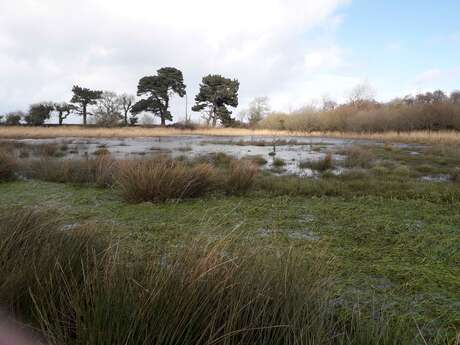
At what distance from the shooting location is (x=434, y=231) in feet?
12.8

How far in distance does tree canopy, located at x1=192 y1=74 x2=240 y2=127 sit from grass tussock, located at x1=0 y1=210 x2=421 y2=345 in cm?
4652

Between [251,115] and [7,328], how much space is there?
5780 cm

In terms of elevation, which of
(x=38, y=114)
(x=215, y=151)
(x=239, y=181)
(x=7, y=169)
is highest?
(x=38, y=114)

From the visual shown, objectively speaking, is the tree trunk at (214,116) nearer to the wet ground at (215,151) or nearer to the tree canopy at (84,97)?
the tree canopy at (84,97)

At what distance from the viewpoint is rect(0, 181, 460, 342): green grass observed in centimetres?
239

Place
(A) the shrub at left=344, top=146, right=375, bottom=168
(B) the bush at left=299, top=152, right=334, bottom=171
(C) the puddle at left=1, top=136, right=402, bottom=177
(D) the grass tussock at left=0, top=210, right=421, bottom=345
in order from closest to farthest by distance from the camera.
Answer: (D) the grass tussock at left=0, top=210, right=421, bottom=345 → (B) the bush at left=299, top=152, right=334, bottom=171 → (C) the puddle at left=1, top=136, right=402, bottom=177 → (A) the shrub at left=344, top=146, right=375, bottom=168

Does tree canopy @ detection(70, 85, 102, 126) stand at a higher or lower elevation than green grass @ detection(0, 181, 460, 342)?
higher

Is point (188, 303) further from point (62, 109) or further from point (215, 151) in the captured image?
point (62, 109)

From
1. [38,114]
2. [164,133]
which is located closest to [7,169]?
[164,133]

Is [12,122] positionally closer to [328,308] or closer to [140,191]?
[140,191]

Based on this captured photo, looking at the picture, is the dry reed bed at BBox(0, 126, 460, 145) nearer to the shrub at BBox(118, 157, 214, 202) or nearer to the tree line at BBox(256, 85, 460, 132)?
the tree line at BBox(256, 85, 460, 132)

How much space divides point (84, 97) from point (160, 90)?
32.6ft

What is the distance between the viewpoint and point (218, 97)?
156 ft

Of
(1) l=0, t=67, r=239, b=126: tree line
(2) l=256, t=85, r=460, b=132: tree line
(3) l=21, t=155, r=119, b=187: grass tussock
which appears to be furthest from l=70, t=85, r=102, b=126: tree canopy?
(3) l=21, t=155, r=119, b=187: grass tussock
